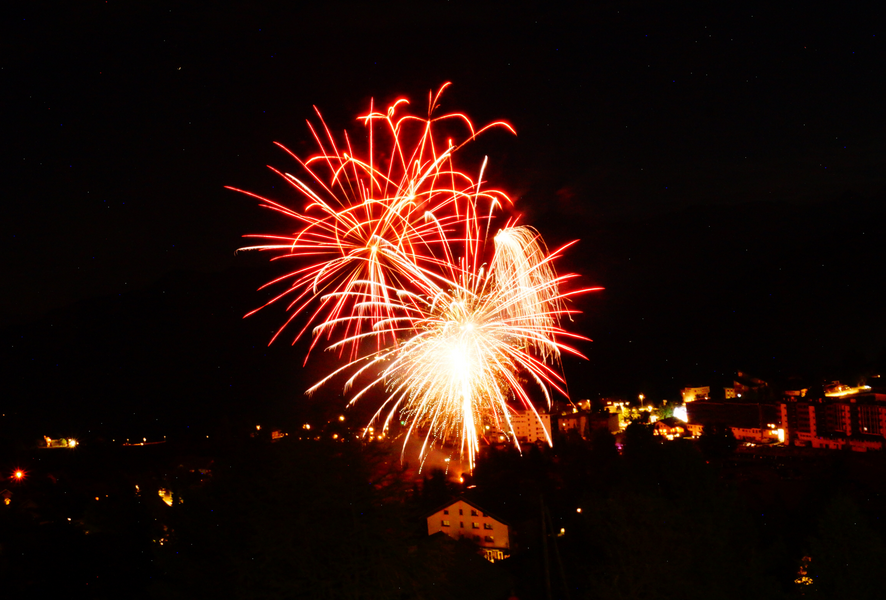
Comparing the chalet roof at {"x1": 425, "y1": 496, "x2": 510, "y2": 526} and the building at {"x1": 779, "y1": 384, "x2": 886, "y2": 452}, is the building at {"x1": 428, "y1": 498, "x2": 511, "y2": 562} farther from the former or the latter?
the building at {"x1": 779, "y1": 384, "x2": 886, "y2": 452}

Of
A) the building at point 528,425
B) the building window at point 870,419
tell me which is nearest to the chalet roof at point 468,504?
the building at point 528,425

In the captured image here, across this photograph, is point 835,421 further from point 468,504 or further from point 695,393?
point 468,504

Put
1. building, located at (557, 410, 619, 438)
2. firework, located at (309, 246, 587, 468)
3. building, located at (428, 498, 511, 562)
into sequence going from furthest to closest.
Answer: building, located at (557, 410, 619, 438) < building, located at (428, 498, 511, 562) < firework, located at (309, 246, 587, 468)

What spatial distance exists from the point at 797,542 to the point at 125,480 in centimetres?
1020

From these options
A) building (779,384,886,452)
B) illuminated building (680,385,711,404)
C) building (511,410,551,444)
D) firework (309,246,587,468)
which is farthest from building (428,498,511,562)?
illuminated building (680,385,711,404)

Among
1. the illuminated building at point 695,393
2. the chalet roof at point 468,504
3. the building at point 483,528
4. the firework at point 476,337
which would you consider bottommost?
the building at point 483,528

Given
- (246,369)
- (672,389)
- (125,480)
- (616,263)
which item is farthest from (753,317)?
(125,480)

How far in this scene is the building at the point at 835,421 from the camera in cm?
2342

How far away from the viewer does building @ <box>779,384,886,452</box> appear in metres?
23.4

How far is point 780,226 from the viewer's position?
91125mm

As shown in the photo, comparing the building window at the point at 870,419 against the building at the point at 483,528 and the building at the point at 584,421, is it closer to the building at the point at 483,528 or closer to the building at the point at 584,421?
the building at the point at 584,421

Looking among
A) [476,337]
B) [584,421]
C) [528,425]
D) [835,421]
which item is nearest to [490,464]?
[476,337]

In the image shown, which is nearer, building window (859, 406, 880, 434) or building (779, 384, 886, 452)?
building (779, 384, 886, 452)

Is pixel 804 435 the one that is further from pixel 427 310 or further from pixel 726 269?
pixel 726 269
